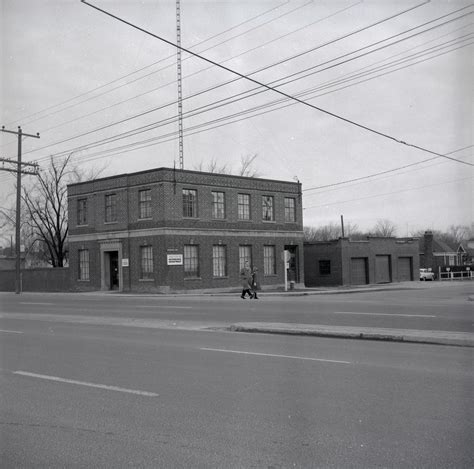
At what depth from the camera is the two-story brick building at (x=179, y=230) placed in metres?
36.5

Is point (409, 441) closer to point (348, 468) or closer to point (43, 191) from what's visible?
point (348, 468)

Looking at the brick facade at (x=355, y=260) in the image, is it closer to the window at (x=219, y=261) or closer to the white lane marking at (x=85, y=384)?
the window at (x=219, y=261)

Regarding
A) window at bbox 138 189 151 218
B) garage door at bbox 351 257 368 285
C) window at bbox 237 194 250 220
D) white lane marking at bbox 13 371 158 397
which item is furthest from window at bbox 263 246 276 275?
white lane marking at bbox 13 371 158 397

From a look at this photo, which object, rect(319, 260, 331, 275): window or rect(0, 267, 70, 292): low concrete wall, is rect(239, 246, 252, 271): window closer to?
rect(319, 260, 331, 275): window

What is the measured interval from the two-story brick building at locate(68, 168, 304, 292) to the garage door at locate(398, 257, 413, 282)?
12.1m

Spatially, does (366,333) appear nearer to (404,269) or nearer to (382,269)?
(382,269)

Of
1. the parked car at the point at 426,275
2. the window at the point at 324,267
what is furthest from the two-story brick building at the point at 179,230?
the parked car at the point at 426,275

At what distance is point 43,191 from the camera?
177 feet

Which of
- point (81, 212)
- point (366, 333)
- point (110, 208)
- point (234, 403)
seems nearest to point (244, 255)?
point (110, 208)

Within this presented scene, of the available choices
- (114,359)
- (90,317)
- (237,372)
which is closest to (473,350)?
(237,372)

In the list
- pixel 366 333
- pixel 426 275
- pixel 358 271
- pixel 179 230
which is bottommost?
pixel 366 333

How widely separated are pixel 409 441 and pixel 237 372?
12.5ft

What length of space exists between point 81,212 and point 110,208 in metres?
3.46

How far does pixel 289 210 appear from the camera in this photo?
43906mm
